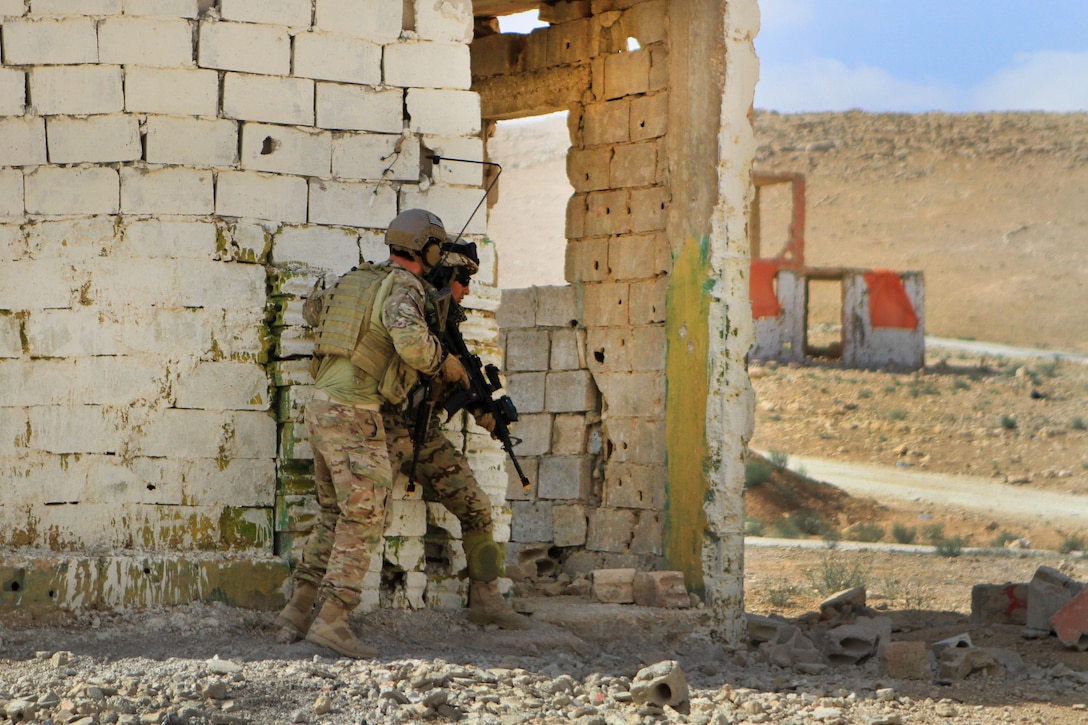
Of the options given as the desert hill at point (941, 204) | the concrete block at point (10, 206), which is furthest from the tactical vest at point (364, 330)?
the desert hill at point (941, 204)

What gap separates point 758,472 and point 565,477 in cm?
922

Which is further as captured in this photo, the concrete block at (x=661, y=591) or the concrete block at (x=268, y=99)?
the concrete block at (x=661, y=591)

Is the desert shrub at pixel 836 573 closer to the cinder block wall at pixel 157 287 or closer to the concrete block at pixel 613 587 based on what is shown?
the concrete block at pixel 613 587

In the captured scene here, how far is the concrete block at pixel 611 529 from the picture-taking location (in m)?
8.18

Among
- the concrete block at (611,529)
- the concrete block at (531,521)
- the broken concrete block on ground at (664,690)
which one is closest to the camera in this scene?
the broken concrete block on ground at (664,690)

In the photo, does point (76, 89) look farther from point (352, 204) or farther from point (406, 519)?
point (406, 519)

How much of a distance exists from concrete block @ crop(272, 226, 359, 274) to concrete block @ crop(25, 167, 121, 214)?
779 mm

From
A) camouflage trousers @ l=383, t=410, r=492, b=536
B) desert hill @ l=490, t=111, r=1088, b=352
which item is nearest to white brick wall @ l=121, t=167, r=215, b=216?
camouflage trousers @ l=383, t=410, r=492, b=536

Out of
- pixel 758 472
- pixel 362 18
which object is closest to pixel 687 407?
pixel 362 18

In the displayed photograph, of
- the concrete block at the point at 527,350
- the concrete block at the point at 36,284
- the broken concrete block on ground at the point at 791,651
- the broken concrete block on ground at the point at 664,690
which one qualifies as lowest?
the broken concrete block on ground at the point at 791,651

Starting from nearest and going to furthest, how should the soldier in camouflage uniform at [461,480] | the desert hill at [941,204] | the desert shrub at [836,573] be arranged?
the soldier in camouflage uniform at [461,480] → the desert shrub at [836,573] → the desert hill at [941,204]

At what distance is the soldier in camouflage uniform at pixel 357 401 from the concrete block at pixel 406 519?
21.9 inches

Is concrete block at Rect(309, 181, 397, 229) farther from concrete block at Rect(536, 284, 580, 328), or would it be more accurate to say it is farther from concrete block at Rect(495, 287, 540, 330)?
concrete block at Rect(495, 287, 540, 330)

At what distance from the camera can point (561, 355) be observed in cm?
879
